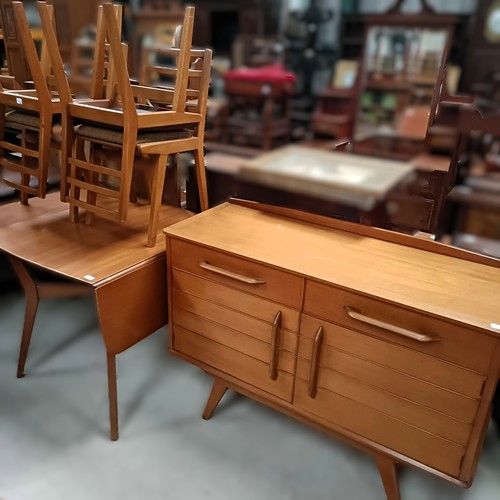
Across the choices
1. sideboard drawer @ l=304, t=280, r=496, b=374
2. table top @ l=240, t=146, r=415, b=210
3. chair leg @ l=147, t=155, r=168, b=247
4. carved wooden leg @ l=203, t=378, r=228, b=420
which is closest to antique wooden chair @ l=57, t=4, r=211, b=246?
chair leg @ l=147, t=155, r=168, b=247

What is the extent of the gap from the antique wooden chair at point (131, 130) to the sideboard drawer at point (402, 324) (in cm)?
64

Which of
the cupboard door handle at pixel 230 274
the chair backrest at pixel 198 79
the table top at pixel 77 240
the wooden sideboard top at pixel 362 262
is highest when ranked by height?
the chair backrest at pixel 198 79

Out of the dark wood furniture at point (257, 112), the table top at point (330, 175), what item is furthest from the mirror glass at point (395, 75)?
the table top at point (330, 175)

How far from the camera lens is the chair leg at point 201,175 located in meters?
1.62

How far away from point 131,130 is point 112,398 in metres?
0.83

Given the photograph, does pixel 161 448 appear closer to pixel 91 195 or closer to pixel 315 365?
pixel 315 365

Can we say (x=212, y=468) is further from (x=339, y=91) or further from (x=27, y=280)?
(x=339, y=91)

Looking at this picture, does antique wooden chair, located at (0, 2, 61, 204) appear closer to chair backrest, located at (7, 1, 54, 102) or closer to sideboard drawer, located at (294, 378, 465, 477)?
chair backrest, located at (7, 1, 54, 102)

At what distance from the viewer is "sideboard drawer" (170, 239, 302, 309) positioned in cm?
120

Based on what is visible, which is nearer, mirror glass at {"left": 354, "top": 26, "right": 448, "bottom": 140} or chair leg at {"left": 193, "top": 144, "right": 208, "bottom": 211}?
chair leg at {"left": 193, "top": 144, "right": 208, "bottom": 211}

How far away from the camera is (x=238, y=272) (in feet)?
4.21

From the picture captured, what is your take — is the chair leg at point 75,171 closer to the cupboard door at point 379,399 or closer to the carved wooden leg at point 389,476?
the cupboard door at point 379,399

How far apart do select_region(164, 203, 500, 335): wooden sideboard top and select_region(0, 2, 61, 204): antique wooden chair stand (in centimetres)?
60

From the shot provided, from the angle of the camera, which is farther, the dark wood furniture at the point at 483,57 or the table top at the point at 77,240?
the dark wood furniture at the point at 483,57
